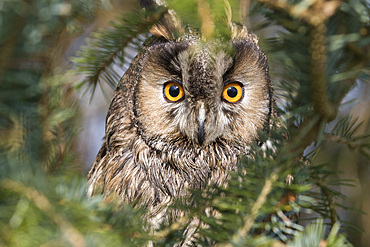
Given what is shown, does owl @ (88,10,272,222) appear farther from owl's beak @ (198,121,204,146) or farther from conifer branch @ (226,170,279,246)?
conifer branch @ (226,170,279,246)

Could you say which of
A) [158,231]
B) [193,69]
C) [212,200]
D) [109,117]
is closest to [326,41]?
[212,200]

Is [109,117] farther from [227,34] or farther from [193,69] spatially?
[227,34]

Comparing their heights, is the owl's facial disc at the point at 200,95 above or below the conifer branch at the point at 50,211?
above

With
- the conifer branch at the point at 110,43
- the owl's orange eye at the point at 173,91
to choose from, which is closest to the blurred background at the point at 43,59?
the conifer branch at the point at 110,43

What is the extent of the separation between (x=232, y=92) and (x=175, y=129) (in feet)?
0.92

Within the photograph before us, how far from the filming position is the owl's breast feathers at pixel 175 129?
1.54m

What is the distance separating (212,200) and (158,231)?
0.13 metres

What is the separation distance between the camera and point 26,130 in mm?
1021

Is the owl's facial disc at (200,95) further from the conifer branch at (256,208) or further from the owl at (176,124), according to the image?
the conifer branch at (256,208)

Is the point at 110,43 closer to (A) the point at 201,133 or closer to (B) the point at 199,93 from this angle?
(B) the point at 199,93

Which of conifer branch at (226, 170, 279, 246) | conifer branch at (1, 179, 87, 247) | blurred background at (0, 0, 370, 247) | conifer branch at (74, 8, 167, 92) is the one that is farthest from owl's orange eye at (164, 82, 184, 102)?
conifer branch at (1, 179, 87, 247)

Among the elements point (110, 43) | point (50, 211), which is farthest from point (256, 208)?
point (110, 43)

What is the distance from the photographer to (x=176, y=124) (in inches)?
64.0

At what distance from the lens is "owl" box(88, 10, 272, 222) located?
5.02ft
